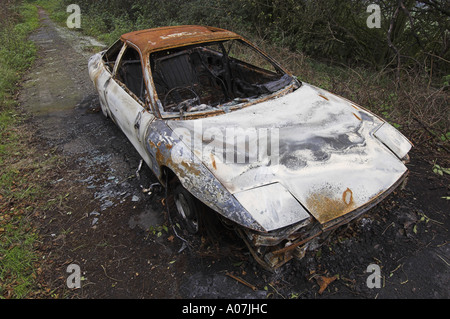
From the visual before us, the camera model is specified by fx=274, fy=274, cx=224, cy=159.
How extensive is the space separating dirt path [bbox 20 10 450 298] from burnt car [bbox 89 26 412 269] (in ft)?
1.16

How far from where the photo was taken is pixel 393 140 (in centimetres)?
251

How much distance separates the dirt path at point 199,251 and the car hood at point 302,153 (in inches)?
22.5

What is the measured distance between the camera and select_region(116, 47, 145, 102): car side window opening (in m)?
3.49

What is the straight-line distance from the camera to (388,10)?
19.6ft

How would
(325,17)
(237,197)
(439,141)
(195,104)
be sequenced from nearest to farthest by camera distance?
(237,197), (195,104), (439,141), (325,17)

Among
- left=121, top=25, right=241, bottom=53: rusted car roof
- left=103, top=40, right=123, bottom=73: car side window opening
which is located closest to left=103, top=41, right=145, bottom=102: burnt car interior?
left=121, top=25, right=241, bottom=53: rusted car roof

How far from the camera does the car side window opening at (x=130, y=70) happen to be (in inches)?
137

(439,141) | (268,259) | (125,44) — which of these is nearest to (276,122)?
(268,259)

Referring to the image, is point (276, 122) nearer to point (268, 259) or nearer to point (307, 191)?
point (307, 191)

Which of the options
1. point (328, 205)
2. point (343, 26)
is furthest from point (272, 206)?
point (343, 26)

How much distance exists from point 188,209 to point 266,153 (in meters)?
0.87

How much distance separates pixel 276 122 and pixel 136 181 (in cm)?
184

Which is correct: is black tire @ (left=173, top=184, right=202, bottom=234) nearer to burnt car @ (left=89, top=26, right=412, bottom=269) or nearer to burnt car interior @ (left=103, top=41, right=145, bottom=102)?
burnt car @ (left=89, top=26, right=412, bottom=269)

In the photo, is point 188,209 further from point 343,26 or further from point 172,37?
point 343,26
